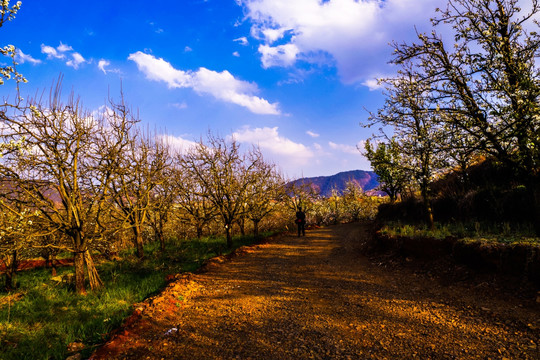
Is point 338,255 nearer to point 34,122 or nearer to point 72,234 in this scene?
point 72,234

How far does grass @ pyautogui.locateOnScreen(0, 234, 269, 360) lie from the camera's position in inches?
185

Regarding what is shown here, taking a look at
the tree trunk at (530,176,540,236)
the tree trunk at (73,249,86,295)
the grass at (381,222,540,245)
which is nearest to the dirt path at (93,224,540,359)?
the grass at (381,222,540,245)

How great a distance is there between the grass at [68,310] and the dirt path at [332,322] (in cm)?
80

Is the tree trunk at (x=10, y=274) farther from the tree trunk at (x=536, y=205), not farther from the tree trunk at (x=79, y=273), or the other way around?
the tree trunk at (x=536, y=205)

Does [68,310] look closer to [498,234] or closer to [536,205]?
[498,234]

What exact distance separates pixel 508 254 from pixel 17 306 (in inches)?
494

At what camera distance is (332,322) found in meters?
4.91

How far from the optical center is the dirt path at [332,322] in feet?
12.9

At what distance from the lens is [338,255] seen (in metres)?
11.5

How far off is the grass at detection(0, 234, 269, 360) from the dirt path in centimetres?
80

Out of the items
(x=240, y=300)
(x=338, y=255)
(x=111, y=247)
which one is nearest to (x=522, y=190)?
(x=338, y=255)

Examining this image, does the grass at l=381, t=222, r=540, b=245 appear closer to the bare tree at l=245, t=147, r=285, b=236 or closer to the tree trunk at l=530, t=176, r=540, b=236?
the tree trunk at l=530, t=176, r=540, b=236

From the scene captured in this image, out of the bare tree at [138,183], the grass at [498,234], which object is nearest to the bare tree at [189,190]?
the bare tree at [138,183]

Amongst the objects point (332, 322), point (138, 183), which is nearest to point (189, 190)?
point (138, 183)
